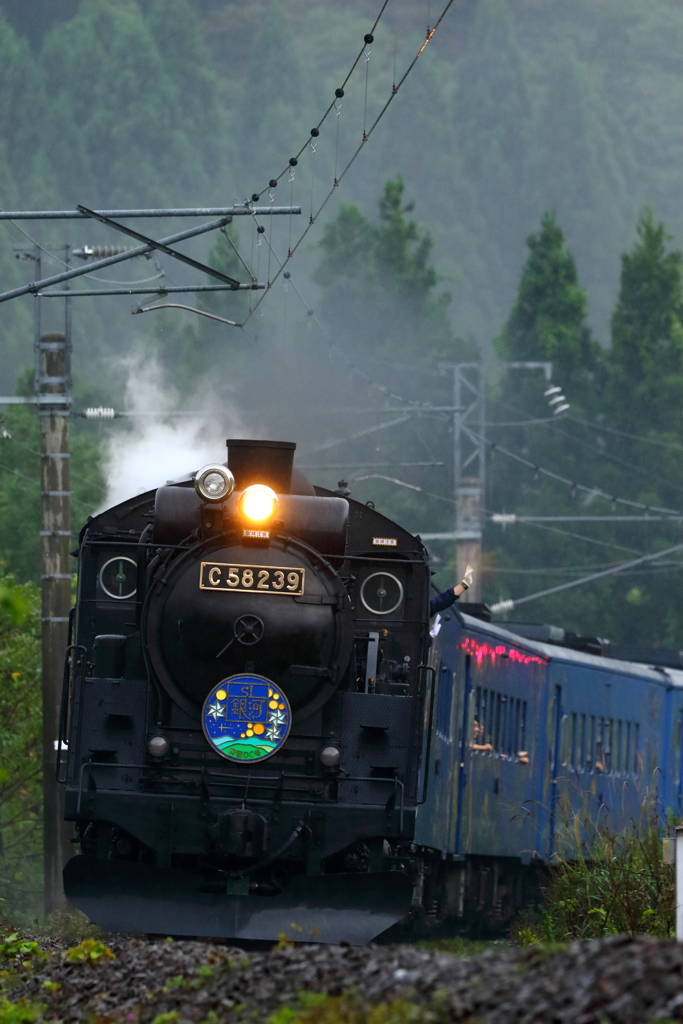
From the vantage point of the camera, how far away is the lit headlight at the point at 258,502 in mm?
10953

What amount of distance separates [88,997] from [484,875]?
31.8ft

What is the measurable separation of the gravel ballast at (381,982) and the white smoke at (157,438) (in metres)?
5.02

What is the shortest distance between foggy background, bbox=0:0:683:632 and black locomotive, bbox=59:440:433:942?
3704 centimetres

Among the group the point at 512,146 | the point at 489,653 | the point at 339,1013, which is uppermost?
the point at 512,146

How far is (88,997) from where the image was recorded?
26.9 feet

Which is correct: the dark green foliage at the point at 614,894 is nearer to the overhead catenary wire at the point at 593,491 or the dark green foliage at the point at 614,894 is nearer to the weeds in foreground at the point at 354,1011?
the weeds in foreground at the point at 354,1011

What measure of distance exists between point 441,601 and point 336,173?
71296mm

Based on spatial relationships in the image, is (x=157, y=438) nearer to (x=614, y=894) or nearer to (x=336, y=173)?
(x=614, y=894)

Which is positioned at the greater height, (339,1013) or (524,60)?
(524,60)

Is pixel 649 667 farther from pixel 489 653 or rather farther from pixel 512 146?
pixel 512 146

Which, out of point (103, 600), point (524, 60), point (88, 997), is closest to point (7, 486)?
point (103, 600)

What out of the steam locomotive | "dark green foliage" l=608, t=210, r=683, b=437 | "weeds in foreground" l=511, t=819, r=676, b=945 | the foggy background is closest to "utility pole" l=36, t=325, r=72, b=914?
the steam locomotive

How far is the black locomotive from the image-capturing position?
10.7m

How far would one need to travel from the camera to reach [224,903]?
1072 centimetres
